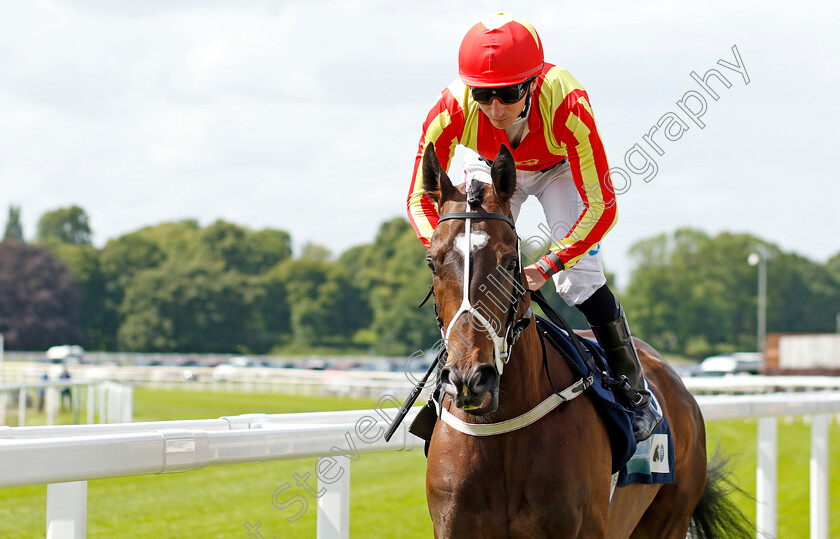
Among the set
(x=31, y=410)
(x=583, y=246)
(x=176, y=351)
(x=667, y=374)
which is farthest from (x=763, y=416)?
(x=176, y=351)

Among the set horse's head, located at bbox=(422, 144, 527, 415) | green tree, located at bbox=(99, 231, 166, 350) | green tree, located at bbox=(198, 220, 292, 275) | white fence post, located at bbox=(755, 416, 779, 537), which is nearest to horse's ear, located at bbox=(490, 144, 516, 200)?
horse's head, located at bbox=(422, 144, 527, 415)

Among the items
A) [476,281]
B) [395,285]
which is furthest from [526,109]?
[395,285]

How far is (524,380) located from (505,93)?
2.89 ft

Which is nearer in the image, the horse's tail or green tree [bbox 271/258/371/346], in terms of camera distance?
the horse's tail

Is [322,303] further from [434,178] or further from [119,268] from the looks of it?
[434,178]

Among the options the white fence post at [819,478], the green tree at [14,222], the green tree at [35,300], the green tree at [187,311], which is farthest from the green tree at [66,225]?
the white fence post at [819,478]

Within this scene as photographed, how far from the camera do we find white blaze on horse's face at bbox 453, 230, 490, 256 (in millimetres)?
2283

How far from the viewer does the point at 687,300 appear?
7625cm

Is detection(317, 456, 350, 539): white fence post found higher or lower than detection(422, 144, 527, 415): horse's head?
lower

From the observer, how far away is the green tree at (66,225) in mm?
85000

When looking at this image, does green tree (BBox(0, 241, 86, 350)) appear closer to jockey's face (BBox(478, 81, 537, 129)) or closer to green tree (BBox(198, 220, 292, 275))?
green tree (BBox(198, 220, 292, 275))

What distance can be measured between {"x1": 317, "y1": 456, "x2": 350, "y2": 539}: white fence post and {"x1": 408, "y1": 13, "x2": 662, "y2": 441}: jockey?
0.92 metres

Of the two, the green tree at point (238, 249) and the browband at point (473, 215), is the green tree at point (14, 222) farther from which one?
the browband at point (473, 215)

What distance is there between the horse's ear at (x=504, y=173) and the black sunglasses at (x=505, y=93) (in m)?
0.24
